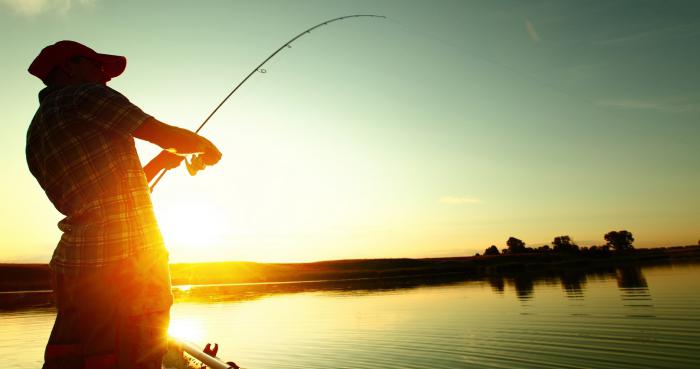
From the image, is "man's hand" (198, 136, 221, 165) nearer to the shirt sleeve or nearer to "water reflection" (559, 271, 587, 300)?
the shirt sleeve

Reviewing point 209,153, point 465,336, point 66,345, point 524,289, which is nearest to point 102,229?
point 66,345

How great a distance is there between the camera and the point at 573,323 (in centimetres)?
2975

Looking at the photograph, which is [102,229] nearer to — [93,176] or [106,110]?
[93,176]

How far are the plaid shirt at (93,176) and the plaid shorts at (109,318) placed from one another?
89 millimetres

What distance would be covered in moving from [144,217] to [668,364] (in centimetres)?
2304

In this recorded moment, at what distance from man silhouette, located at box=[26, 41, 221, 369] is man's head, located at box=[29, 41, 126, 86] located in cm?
7

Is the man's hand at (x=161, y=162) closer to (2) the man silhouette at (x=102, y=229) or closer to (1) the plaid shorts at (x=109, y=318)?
(2) the man silhouette at (x=102, y=229)

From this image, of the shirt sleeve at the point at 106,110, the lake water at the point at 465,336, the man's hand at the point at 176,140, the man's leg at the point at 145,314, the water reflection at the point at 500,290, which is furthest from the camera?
the water reflection at the point at 500,290

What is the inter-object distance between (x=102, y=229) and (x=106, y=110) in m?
0.78

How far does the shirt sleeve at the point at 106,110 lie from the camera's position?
8.69 feet

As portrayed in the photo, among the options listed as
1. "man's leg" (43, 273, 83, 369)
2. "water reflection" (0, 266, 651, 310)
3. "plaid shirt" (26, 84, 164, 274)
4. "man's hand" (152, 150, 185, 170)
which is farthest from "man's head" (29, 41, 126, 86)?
"water reflection" (0, 266, 651, 310)

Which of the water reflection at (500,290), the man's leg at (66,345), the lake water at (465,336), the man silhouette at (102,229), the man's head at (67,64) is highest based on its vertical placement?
the man's head at (67,64)

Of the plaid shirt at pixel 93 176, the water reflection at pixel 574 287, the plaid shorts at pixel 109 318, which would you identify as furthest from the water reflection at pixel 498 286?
the plaid shirt at pixel 93 176

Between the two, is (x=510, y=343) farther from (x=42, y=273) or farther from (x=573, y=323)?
(x=42, y=273)
